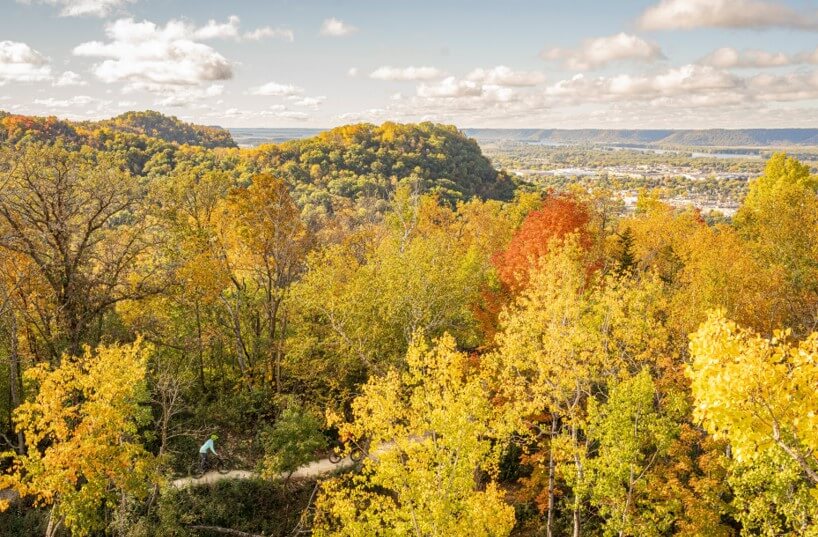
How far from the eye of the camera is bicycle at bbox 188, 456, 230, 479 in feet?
83.0

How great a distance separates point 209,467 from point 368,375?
8953mm

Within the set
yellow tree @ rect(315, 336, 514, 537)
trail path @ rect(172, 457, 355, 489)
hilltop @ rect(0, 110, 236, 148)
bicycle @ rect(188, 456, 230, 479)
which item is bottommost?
trail path @ rect(172, 457, 355, 489)

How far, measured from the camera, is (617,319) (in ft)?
61.9

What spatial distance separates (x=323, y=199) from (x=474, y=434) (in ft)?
270

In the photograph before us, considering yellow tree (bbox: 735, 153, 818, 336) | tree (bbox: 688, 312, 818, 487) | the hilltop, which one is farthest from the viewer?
the hilltop

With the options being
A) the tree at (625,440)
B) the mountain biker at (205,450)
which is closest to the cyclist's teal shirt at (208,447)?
the mountain biker at (205,450)

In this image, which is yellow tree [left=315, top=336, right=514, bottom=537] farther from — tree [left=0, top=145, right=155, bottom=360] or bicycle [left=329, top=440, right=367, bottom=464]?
tree [left=0, top=145, right=155, bottom=360]

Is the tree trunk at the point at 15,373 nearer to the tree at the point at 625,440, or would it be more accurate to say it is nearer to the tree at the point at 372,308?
the tree at the point at 372,308

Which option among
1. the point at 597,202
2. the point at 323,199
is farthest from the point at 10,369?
the point at 323,199

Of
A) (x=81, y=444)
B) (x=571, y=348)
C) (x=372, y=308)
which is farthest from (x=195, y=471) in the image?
(x=571, y=348)

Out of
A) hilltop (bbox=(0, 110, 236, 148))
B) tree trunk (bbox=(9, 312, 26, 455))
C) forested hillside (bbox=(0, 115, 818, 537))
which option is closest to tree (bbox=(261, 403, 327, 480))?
forested hillside (bbox=(0, 115, 818, 537))

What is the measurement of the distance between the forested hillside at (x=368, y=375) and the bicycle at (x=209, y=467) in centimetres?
15

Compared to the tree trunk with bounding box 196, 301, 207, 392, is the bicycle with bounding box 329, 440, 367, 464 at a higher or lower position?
lower

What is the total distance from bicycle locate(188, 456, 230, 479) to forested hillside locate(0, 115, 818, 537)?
5.9 inches
